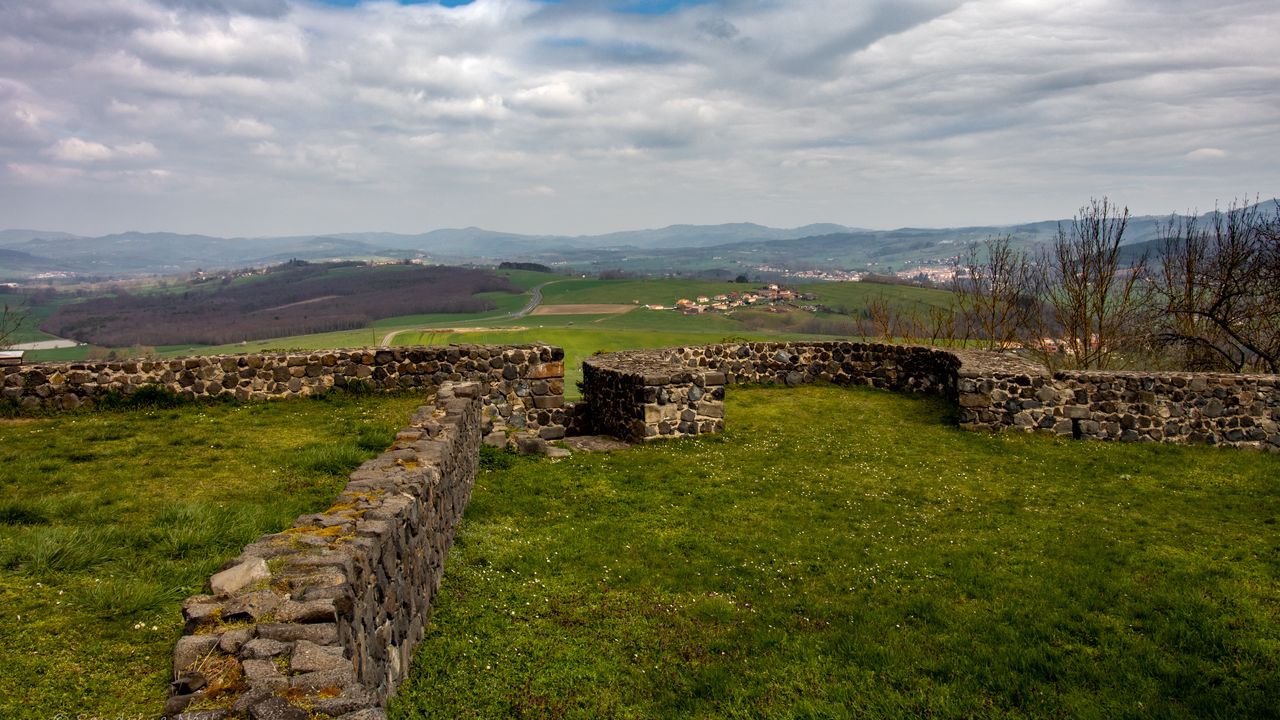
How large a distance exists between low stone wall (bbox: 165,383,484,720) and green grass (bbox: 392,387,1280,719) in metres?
0.71

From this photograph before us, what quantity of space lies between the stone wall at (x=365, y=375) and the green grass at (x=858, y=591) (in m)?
2.71

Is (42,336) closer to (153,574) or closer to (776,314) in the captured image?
(776,314)

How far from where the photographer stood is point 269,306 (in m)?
152

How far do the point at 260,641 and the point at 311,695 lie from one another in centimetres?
70

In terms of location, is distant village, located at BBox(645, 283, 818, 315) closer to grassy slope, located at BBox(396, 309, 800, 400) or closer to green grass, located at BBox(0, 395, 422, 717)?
grassy slope, located at BBox(396, 309, 800, 400)

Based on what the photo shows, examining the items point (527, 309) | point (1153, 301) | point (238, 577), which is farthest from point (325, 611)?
point (527, 309)

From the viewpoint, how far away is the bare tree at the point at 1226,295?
24047 mm

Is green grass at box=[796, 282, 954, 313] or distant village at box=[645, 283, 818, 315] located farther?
distant village at box=[645, 283, 818, 315]

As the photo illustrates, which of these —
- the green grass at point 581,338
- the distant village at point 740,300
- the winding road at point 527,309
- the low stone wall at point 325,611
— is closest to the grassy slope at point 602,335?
the green grass at point 581,338

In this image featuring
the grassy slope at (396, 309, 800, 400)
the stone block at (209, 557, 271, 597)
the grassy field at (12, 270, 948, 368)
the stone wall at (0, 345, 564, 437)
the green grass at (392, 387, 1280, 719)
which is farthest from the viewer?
the grassy field at (12, 270, 948, 368)

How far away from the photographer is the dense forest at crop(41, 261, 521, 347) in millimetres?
110688

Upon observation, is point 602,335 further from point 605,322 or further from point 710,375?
point 710,375

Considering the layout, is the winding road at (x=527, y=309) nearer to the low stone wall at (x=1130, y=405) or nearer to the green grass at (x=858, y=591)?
the low stone wall at (x=1130, y=405)

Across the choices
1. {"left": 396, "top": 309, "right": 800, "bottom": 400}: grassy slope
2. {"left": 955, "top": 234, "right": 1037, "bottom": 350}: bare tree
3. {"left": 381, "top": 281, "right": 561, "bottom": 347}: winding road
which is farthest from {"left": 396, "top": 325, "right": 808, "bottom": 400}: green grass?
{"left": 955, "top": 234, "right": 1037, "bottom": 350}: bare tree
